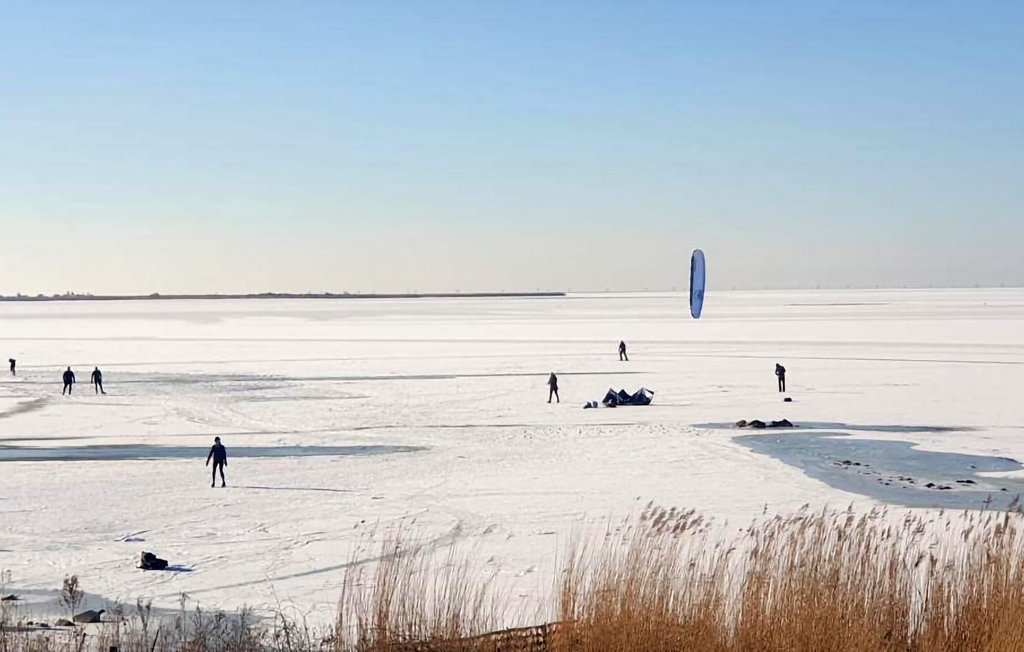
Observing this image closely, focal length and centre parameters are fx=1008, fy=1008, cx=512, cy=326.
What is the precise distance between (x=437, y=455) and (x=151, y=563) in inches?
315

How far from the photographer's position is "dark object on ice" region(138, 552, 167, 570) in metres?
10.0

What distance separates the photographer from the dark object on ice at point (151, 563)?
10.0 m

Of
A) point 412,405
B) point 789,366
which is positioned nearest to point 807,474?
point 412,405

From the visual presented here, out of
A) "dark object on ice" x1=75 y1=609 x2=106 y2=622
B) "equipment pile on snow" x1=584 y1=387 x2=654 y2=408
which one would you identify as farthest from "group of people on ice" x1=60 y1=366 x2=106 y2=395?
"dark object on ice" x1=75 y1=609 x2=106 y2=622

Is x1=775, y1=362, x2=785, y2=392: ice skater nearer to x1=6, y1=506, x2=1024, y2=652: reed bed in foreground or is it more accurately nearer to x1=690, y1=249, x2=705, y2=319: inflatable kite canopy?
x1=690, y1=249, x2=705, y2=319: inflatable kite canopy

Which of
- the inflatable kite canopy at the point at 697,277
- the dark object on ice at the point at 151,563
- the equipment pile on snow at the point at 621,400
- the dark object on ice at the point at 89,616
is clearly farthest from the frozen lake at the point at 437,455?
the inflatable kite canopy at the point at 697,277

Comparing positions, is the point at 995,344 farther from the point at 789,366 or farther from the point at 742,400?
the point at 742,400

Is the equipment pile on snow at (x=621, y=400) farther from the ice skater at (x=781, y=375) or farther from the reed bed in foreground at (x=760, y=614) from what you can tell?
the reed bed in foreground at (x=760, y=614)

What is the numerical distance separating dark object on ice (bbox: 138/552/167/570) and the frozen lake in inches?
8.3

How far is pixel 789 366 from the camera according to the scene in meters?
35.0

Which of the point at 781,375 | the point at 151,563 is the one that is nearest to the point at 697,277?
the point at 151,563

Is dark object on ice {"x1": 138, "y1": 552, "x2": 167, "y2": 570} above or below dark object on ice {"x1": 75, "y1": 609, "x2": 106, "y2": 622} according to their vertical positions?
above

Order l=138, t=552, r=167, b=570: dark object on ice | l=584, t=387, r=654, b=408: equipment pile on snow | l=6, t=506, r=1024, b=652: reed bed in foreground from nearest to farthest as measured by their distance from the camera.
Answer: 1. l=6, t=506, r=1024, b=652: reed bed in foreground
2. l=138, t=552, r=167, b=570: dark object on ice
3. l=584, t=387, r=654, b=408: equipment pile on snow

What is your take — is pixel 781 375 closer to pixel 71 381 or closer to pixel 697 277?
pixel 697 277
